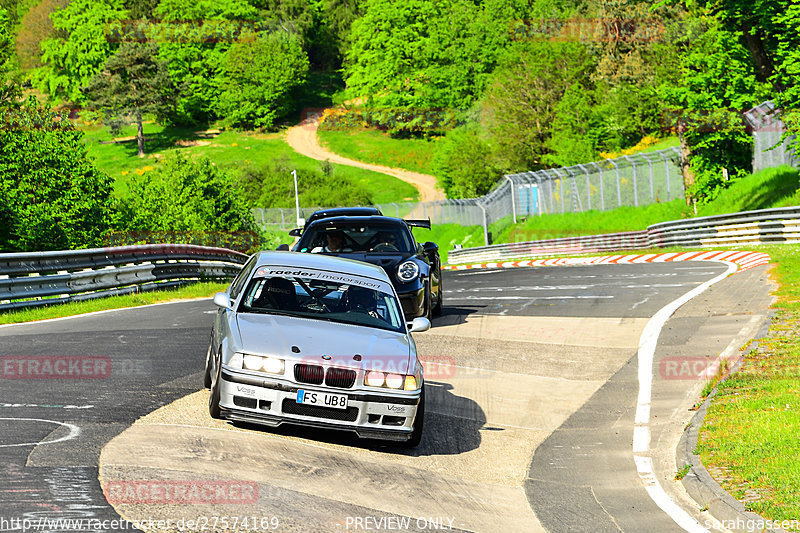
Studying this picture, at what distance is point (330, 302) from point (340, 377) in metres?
1.67

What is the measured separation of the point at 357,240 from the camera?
15.1 meters

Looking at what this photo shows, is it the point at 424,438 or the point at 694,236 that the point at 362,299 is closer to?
the point at 424,438

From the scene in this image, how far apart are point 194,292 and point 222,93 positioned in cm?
11214

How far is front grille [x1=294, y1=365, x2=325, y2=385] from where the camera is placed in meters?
7.63

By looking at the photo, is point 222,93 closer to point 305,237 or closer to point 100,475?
point 305,237

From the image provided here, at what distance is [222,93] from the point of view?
13125 centimetres

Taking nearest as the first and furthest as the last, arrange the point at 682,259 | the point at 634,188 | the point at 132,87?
the point at 682,259 → the point at 634,188 → the point at 132,87

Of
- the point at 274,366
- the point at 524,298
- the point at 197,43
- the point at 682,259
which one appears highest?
the point at 197,43

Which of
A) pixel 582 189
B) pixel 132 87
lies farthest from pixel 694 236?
pixel 132 87

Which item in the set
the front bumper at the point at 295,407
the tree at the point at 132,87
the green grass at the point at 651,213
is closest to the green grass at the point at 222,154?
the tree at the point at 132,87

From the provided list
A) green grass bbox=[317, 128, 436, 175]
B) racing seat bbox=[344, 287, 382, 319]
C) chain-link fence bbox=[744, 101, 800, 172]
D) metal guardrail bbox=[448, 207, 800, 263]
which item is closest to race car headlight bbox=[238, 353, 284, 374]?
racing seat bbox=[344, 287, 382, 319]

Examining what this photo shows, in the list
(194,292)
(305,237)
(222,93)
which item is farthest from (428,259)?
(222,93)

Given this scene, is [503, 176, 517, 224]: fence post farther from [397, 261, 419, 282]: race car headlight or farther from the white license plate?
the white license plate

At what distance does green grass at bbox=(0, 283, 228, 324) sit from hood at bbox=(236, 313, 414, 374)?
30.4 ft
